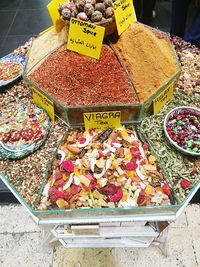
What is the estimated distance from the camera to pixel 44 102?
56.8 inches

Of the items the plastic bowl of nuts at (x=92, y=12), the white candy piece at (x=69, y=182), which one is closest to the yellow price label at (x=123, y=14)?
the plastic bowl of nuts at (x=92, y=12)

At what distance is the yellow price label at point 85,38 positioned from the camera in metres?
1.32

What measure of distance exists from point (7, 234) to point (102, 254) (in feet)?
2.44

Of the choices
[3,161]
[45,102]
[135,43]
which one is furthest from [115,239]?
[135,43]

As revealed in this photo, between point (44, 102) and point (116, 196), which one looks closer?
point (116, 196)

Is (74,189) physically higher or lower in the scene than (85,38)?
lower

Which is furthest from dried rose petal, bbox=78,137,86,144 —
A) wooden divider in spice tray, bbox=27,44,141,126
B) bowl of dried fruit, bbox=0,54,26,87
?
bowl of dried fruit, bbox=0,54,26,87

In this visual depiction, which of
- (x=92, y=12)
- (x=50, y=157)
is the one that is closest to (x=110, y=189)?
(x=50, y=157)

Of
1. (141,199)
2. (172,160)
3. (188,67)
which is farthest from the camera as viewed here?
(188,67)

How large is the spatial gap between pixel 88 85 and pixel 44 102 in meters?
0.27

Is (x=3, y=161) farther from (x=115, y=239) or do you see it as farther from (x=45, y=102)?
(x=115, y=239)

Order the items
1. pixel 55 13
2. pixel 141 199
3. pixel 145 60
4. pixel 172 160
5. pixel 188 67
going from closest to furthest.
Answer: pixel 141 199 < pixel 172 160 < pixel 145 60 < pixel 55 13 < pixel 188 67

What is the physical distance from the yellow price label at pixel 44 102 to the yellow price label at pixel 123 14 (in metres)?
0.53

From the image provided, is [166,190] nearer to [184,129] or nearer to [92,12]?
[184,129]
